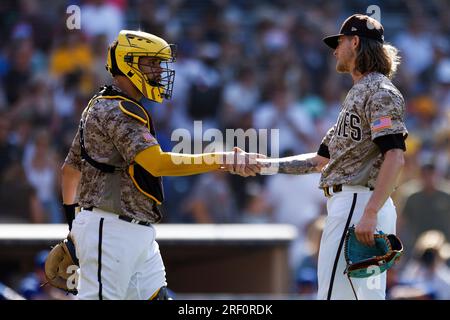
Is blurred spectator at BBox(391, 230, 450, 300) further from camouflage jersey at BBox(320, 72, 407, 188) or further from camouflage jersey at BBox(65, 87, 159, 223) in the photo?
camouflage jersey at BBox(65, 87, 159, 223)

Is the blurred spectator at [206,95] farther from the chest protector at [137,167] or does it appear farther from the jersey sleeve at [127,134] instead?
the jersey sleeve at [127,134]

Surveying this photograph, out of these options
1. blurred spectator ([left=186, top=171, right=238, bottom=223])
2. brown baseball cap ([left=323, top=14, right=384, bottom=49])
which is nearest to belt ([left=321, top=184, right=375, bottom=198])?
brown baseball cap ([left=323, top=14, right=384, bottom=49])

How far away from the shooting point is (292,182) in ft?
40.3

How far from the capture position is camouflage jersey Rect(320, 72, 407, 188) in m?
5.98

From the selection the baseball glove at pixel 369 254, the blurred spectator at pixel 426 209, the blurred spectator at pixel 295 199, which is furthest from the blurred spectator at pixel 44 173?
the baseball glove at pixel 369 254

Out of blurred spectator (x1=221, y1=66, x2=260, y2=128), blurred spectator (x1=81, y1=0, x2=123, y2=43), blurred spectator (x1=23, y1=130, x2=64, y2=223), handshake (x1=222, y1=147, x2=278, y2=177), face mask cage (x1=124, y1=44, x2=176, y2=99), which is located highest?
blurred spectator (x1=81, y1=0, x2=123, y2=43)

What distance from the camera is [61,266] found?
21.5ft

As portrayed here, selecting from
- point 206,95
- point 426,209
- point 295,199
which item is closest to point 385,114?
point 426,209

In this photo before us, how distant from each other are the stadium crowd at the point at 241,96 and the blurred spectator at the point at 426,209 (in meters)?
0.01

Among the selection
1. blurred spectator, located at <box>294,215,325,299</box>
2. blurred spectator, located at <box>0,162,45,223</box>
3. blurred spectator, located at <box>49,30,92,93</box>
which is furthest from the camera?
blurred spectator, located at <box>49,30,92,93</box>

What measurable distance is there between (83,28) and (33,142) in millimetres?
1941

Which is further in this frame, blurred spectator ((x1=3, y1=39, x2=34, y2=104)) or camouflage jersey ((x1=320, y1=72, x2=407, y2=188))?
blurred spectator ((x1=3, y1=39, x2=34, y2=104))

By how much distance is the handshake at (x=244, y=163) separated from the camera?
21.2 ft
